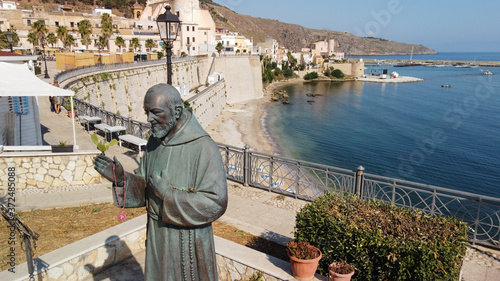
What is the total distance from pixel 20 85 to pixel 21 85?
0.03 metres

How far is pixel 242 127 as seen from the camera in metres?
36.7

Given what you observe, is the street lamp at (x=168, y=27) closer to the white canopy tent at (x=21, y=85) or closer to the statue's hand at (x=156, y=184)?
the white canopy tent at (x=21, y=85)

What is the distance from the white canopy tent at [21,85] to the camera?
8.80 m

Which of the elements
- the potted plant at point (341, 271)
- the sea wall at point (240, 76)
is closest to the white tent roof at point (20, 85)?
the potted plant at point (341, 271)

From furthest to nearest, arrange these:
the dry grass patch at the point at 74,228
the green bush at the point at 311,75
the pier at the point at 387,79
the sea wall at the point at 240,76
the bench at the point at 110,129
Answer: the green bush at the point at 311,75, the pier at the point at 387,79, the sea wall at the point at 240,76, the bench at the point at 110,129, the dry grass patch at the point at 74,228

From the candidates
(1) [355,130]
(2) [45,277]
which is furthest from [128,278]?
(1) [355,130]

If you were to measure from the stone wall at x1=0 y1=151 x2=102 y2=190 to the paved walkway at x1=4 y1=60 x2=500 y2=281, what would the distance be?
0.30m

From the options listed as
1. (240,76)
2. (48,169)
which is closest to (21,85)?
(48,169)

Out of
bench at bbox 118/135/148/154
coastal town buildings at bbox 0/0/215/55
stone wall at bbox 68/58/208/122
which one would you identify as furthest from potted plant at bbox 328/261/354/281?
coastal town buildings at bbox 0/0/215/55

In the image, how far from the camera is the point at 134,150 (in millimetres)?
13516

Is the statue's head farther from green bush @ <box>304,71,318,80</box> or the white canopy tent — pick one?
green bush @ <box>304,71,318,80</box>

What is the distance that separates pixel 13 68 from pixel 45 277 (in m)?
8.05

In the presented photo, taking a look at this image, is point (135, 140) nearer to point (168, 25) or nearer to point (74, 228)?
point (168, 25)

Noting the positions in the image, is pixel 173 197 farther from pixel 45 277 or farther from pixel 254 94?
pixel 254 94
